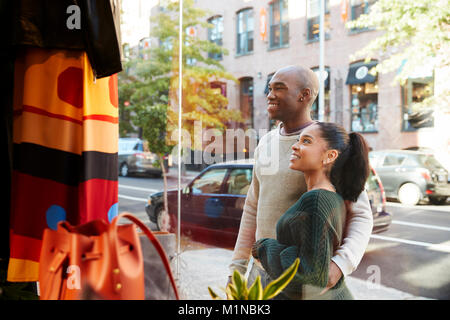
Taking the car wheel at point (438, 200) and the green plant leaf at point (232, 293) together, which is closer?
the green plant leaf at point (232, 293)

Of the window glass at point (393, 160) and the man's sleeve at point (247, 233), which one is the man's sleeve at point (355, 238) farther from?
the window glass at point (393, 160)

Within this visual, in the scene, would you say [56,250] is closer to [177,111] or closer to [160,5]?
[177,111]

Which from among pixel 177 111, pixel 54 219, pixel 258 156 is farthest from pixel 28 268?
pixel 177 111

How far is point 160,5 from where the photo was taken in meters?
3.89

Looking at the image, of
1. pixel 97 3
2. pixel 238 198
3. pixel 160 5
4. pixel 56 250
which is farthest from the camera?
pixel 238 198

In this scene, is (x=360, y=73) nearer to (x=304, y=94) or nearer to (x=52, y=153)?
(x=304, y=94)

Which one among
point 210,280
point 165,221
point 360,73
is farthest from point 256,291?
point 360,73

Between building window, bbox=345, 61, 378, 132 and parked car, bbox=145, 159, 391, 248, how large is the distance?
0.90 meters

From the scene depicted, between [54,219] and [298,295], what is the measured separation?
1.27 m

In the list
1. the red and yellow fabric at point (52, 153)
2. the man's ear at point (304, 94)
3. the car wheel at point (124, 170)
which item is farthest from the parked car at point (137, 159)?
the man's ear at point (304, 94)

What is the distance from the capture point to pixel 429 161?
3.25 metres

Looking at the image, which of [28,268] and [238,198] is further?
[238,198]

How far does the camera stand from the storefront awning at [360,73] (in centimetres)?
338

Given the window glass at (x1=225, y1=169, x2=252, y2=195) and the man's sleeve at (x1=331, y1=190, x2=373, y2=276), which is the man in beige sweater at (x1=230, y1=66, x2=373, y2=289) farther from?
the window glass at (x1=225, y1=169, x2=252, y2=195)
